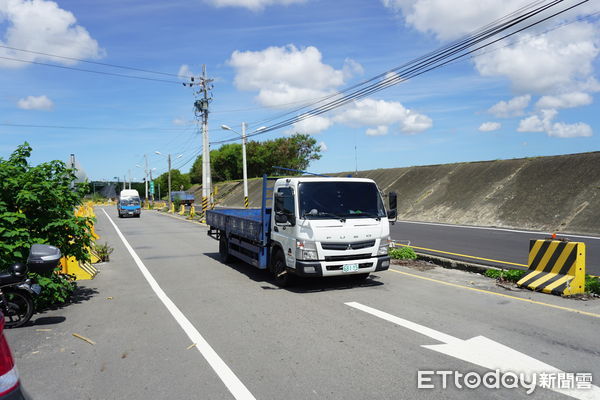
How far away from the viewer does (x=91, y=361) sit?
4977 millimetres

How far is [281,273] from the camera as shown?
8.63 m

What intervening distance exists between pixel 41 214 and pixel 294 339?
16.1 feet

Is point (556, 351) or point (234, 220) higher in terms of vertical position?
point (234, 220)

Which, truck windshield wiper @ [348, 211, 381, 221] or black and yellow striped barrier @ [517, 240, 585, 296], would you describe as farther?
truck windshield wiper @ [348, 211, 381, 221]

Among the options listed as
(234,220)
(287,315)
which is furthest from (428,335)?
(234,220)

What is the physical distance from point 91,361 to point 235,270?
246 inches

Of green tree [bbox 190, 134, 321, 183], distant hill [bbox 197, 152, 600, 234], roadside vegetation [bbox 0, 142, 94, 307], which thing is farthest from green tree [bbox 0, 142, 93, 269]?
green tree [bbox 190, 134, 321, 183]

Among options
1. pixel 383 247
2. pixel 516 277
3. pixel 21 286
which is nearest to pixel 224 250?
pixel 383 247

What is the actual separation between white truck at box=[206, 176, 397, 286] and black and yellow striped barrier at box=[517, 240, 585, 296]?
2.77 meters

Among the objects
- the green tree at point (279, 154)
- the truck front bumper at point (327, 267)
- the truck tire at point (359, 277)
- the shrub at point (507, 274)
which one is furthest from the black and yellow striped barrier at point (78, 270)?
the green tree at point (279, 154)

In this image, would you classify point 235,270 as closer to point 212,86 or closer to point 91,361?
point 91,361

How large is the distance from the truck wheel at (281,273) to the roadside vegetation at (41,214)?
3552mm

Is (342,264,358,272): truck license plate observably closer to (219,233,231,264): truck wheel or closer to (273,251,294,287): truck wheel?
(273,251,294,287): truck wheel

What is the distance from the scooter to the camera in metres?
6.22
